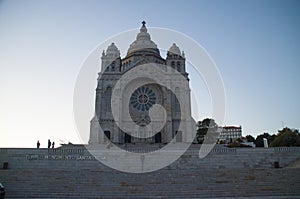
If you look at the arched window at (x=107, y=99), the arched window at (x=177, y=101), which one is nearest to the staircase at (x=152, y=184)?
the arched window at (x=107, y=99)

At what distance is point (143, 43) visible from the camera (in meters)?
42.2

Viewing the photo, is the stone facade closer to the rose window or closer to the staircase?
the rose window

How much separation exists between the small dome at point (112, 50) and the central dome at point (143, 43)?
294cm

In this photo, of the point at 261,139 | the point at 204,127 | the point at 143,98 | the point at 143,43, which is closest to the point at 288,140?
the point at 204,127

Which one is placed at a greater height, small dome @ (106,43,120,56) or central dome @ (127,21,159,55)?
central dome @ (127,21,159,55)

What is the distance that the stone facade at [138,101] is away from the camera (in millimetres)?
33312

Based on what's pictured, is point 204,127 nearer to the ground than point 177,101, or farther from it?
nearer to the ground

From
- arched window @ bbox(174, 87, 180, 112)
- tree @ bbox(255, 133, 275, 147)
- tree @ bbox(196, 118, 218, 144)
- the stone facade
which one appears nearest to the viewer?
the stone facade

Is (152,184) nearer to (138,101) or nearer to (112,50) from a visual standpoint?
(138,101)

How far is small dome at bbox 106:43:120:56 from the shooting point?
126ft

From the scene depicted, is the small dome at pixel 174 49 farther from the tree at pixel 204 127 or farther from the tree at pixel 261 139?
the tree at pixel 261 139

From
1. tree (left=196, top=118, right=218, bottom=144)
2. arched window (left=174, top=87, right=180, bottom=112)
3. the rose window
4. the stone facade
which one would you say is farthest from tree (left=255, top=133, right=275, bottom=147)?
the rose window

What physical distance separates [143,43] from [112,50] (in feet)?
19.1

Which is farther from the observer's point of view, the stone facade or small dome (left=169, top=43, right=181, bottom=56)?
small dome (left=169, top=43, right=181, bottom=56)
